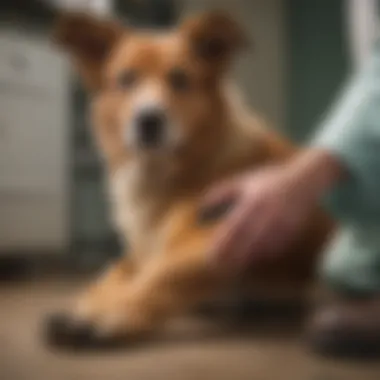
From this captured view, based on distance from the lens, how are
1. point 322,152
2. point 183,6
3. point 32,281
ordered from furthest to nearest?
1. point 183,6
2. point 32,281
3. point 322,152

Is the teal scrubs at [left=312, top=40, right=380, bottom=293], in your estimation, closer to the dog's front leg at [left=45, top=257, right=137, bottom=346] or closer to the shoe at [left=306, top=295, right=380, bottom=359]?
the shoe at [left=306, top=295, right=380, bottom=359]

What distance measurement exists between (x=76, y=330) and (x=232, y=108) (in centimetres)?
41

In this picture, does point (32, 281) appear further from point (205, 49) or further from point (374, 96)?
point (374, 96)

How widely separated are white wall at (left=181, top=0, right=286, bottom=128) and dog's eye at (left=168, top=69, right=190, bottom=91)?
0.95 ft

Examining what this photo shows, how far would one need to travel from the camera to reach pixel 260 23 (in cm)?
125

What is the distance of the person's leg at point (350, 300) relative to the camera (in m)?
0.63

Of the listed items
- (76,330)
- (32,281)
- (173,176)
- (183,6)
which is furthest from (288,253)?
(183,6)

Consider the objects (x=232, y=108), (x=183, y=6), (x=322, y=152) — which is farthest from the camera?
(x=183, y=6)

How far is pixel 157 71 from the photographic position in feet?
2.87

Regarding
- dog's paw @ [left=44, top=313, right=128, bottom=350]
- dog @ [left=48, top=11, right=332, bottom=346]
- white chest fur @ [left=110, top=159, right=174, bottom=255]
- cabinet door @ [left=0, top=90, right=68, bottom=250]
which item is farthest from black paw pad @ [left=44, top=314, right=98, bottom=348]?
cabinet door @ [left=0, top=90, right=68, bottom=250]

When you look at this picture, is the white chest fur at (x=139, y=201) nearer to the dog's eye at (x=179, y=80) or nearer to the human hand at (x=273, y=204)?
the dog's eye at (x=179, y=80)

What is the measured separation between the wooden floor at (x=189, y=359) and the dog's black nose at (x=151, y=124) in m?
0.24

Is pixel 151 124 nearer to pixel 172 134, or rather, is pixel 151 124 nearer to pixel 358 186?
pixel 172 134

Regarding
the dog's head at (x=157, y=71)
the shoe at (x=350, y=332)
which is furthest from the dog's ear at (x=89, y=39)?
the shoe at (x=350, y=332)
